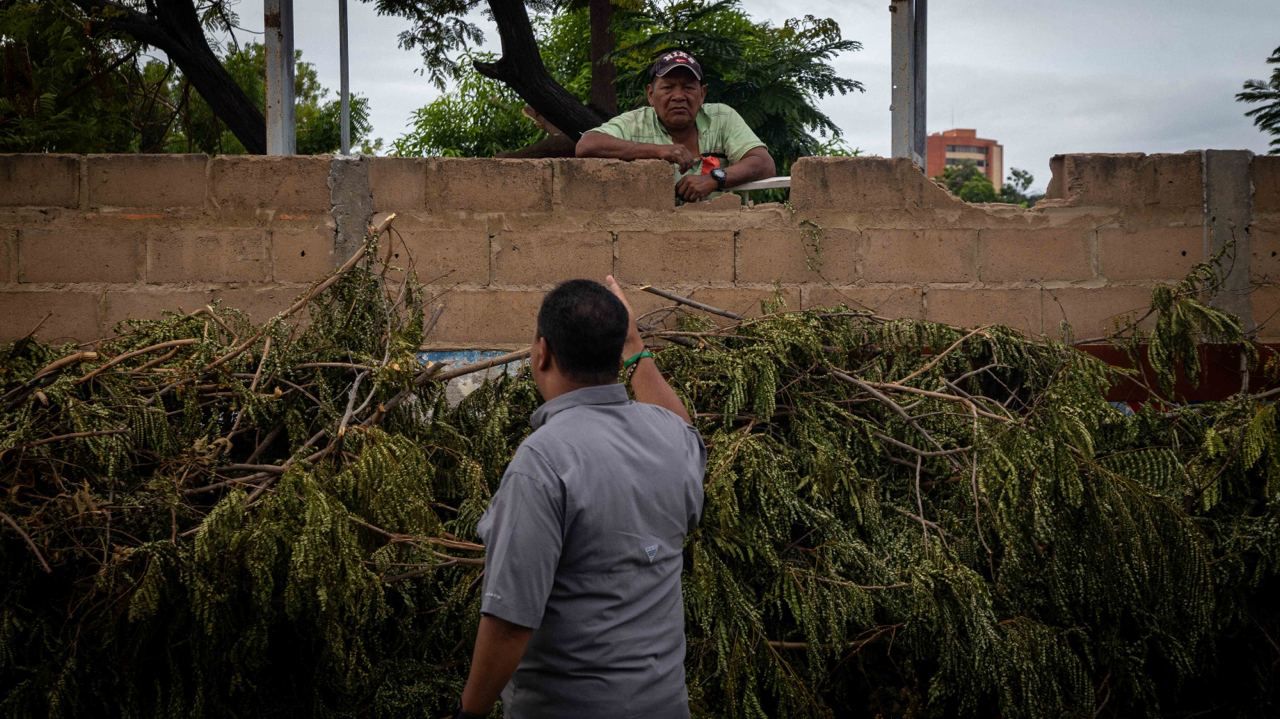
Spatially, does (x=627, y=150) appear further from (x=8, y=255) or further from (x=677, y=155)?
(x=8, y=255)

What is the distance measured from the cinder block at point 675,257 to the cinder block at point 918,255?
659 mm

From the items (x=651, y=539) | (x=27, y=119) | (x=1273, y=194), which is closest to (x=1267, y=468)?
(x=1273, y=194)

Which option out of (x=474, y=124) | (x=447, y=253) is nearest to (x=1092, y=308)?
(x=447, y=253)

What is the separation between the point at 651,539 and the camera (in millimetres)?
2229

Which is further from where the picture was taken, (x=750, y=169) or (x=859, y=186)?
(x=750, y=169)

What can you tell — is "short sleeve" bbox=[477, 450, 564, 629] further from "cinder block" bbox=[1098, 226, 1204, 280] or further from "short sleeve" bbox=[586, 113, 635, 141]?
"cinder block" bbox=[1098, 226, 1204, 280]

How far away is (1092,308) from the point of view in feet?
17.0

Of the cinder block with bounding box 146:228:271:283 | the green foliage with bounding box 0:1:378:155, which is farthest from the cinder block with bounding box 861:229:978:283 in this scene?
the green foliage with bounding box 0:1:378:155

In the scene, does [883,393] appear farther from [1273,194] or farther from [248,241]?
[248,241]

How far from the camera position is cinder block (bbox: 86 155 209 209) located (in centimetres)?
502

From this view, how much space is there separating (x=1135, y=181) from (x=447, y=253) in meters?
3.17

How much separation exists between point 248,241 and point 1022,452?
11.1 ft

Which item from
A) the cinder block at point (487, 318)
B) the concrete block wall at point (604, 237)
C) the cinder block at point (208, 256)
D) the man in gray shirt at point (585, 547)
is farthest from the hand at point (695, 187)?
the man in gray shirt at point (585, 547)

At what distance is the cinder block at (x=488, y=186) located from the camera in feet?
16.6
